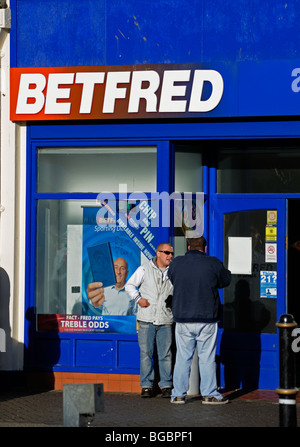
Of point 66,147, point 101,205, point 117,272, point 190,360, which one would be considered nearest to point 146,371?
point 190,360

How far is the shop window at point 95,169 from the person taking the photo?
11.3 m

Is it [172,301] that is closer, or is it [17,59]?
[172,301]

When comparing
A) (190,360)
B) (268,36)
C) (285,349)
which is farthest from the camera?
(268,36)

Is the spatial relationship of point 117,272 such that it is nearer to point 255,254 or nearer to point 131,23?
point 255,254

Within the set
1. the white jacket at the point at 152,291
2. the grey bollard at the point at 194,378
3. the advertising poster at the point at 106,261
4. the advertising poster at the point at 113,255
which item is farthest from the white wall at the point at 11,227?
the grey bollard at the point at 194,378

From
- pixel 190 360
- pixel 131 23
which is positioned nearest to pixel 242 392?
pixel 190 360

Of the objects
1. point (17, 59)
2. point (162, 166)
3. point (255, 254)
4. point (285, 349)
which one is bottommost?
point (285, 349)

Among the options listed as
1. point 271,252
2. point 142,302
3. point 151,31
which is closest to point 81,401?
point 142,302

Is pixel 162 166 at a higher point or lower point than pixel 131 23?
lower

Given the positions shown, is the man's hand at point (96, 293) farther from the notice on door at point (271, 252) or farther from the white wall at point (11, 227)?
the notice on door at point (271, 252)

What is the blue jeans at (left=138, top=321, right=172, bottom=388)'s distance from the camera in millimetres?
10508

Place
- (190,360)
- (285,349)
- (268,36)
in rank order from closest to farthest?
1. (285,349)
2. (190,360)
3. (268,36)

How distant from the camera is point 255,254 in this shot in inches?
446

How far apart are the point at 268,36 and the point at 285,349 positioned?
4.90 m
